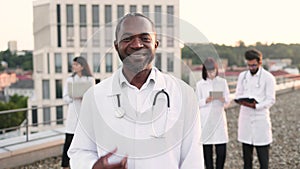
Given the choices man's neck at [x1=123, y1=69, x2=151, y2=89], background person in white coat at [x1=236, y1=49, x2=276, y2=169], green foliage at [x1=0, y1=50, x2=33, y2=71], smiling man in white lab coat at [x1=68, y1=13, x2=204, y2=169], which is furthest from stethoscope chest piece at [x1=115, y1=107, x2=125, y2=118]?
green foliage at [x1=0, y1=50, x2=33, y2=71]

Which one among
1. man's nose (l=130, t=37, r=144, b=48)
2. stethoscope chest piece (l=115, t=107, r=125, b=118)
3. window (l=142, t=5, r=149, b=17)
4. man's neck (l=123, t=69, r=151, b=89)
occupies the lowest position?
stethoscope chest piece (l=115, t=107, r=125, b=118)

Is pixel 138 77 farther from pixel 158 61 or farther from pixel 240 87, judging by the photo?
pixel 240 87

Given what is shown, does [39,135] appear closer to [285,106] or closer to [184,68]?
[184,68]

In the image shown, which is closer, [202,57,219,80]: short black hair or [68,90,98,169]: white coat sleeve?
[68,90,98,169]: white coat sleeve

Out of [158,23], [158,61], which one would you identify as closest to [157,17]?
[158,23]

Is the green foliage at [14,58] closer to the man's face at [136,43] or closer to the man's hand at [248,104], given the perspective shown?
the man's hand at [248,104]

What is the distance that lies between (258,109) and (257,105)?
0.06 metres

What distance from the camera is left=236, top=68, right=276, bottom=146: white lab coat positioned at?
322cm

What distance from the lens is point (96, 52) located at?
1255 mm

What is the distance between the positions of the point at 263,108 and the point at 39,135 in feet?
10.4

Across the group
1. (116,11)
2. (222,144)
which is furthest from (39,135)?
(116,11)

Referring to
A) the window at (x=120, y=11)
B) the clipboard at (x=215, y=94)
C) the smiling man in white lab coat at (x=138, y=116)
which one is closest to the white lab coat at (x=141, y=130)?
the smiling man in white lab coat at (x=138, y=116)

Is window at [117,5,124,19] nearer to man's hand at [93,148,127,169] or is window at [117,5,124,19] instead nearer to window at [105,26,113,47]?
window at [105,26,113,47]

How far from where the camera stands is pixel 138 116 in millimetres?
1141
